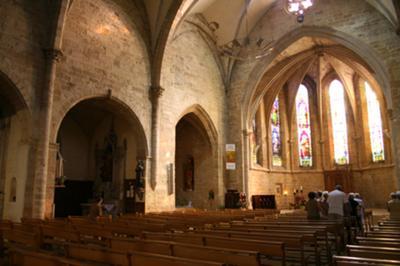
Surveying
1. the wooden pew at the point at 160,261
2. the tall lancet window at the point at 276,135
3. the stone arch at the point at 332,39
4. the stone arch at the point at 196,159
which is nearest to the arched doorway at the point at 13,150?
the wooden pew at the point at 160,261

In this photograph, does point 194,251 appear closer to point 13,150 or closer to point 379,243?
point 379,243

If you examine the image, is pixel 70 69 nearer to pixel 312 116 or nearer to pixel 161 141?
pixel 161 141

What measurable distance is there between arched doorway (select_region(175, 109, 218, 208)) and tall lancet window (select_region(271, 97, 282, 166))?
25.3ft

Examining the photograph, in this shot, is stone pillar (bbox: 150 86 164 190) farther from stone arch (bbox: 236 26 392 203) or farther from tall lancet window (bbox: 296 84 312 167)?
tall lancet window (bbox: 296 84 312 167)

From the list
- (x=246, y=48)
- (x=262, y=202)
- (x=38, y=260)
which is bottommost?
(x=262, y=202)

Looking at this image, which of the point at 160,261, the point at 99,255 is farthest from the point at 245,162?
the point at 160,261

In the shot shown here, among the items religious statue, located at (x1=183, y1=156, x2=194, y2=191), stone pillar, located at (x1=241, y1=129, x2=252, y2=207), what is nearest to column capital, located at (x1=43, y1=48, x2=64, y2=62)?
religious statue, located at (x1=183, y1=156, x2=194, y2=191)

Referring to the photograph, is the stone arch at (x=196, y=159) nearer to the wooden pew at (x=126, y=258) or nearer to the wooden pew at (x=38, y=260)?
the wooden pew at (x=126, y=258)

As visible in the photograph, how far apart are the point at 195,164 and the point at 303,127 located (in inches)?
428

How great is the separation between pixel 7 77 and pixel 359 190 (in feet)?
73.2

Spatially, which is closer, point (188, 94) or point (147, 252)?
point (147, 252)

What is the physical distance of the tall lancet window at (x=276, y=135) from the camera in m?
25.6

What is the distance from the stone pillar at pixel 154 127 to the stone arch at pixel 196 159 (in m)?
2.99

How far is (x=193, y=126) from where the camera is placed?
798 inches
